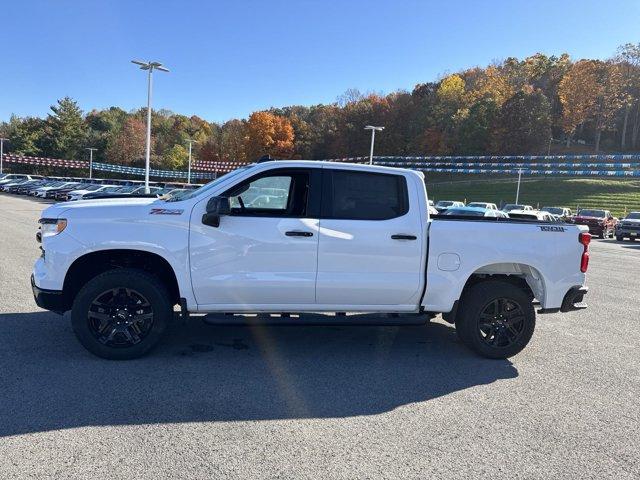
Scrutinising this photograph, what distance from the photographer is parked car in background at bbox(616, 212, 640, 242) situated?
2594cm

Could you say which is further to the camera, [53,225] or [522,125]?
[522,125]

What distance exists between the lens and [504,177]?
Answer: 68750mm

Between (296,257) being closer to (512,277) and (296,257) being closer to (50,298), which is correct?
(50,298)

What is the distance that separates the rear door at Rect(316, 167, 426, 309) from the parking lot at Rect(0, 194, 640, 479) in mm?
749

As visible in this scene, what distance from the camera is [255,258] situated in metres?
4.72

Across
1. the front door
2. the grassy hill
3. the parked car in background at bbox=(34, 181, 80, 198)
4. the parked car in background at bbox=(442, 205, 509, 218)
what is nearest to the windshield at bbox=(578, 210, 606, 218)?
the parked car in background at bbox=(442, 205, 509, 218)

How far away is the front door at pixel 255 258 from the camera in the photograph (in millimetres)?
4688

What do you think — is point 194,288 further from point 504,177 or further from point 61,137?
point 61,137

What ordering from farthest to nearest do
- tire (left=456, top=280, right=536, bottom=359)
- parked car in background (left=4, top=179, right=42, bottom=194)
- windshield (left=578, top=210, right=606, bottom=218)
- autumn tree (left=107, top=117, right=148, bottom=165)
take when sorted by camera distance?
autumn tree (left=107, top=117, right=148, bottom=165) < parked car in background (left=4, top=179, right=42, bottom=194) < windshield (left=578, top=210, right=606, bottom=218) < tire (left=456, top=280, right=536, bottom=359)

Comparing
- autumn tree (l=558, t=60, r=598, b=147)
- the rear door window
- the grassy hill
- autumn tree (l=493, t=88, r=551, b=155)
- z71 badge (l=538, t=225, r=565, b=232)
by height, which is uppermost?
autumn tree (l=558, t=60, r=598, b=147)

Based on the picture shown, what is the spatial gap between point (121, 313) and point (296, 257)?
5.74 ft

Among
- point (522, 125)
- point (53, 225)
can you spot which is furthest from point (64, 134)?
point (53, 225)

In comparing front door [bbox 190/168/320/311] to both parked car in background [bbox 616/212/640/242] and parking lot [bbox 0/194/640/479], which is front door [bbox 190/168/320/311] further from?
parked car in background [bbox 616/212/640/242]

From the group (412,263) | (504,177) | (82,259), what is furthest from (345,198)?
(504,177)
